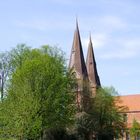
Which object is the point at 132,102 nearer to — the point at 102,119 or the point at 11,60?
the point at 102,119

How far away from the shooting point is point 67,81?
56.7m

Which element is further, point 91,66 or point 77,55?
point 91,66

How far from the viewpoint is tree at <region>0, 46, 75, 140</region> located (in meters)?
47.9

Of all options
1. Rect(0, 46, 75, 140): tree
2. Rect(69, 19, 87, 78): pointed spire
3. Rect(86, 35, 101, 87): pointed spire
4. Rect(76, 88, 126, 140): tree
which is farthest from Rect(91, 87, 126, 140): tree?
Rect(86, 35, 101, 87): pointed spire

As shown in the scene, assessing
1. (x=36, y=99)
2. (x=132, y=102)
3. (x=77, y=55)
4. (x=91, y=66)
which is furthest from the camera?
(x=132, y=102)

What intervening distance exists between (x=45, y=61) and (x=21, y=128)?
9.39 metres

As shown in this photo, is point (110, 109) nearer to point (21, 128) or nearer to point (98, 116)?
point (98, 116)

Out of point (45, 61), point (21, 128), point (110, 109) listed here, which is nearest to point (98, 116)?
point (110, 109)

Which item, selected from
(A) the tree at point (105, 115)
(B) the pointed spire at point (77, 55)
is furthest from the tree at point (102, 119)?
(B) the pointed spire at point (77, 55)

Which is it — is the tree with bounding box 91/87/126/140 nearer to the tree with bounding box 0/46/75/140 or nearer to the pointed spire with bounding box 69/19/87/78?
the tree with bounding box 0/46/75/140

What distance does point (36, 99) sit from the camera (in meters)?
49.5

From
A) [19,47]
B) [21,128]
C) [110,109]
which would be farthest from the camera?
[110,109]

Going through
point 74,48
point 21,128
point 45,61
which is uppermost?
point 74,48

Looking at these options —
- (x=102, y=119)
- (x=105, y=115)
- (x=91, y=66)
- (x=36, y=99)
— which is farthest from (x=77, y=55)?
(x=36, y=99)
